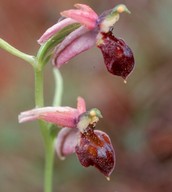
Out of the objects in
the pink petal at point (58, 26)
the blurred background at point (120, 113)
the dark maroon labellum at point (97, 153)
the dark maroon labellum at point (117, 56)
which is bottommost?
the dark maroon labellum at point (97, 153)

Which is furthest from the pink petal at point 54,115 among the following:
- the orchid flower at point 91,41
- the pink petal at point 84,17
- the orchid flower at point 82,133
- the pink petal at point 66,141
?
the pink petal at point 84,17

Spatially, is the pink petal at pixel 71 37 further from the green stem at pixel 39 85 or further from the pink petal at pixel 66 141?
the pink petal at pixel 66 141

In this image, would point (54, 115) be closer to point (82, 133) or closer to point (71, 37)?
point (82, 133)

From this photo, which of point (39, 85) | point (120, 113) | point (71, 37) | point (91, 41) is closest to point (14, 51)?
point (39, 85)

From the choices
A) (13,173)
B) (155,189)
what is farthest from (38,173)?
(155,189)

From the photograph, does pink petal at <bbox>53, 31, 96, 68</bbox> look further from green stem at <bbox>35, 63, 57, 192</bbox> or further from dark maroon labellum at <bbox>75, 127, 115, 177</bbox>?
dark maroon labellum at <bbox>75, 127, 115, 177</bbox>

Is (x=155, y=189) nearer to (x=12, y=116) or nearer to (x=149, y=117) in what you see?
(x=149, y=117)

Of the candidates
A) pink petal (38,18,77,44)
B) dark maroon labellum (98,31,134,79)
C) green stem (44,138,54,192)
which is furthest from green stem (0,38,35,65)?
green stem (44,138,54,192)
